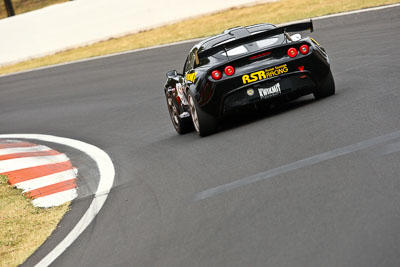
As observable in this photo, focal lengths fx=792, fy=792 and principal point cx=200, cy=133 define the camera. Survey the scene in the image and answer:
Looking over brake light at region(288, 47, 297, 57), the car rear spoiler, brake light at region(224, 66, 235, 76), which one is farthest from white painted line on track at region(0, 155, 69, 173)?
brake light at region(288, 47, 297, 57)

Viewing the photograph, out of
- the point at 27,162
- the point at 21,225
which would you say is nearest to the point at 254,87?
the point at 21,225

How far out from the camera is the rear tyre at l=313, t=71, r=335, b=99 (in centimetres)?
966

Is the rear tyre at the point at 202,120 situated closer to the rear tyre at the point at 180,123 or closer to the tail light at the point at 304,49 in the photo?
the rear tyre at the point at 180,123

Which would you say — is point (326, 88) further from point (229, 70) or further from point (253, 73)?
point (229, 70)

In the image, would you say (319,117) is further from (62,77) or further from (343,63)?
(62,77)

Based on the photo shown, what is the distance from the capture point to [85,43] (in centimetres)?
2689

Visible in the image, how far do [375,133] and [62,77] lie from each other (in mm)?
16376

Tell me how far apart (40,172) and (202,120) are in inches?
82.6

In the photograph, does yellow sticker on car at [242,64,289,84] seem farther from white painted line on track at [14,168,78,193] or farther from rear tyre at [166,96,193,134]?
white painted line on track at [14,168,78,193]

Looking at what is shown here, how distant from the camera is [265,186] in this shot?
21.0ft

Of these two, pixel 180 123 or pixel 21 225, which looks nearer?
pixel 21 225

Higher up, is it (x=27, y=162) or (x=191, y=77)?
(x=191, y=77)

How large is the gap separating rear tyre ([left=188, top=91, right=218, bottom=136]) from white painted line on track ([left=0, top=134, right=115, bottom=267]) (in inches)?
45.9

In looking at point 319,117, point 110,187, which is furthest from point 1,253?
point 319,117
